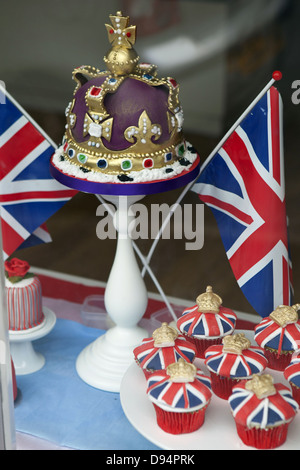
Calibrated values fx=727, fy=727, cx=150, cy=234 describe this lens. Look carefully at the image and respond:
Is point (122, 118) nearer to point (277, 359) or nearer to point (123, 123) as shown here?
point (123, 123)

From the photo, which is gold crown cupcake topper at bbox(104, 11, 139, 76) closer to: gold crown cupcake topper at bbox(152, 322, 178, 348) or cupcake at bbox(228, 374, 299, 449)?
gold crown cupcake topper at bbox(152, 322, 178, 348)

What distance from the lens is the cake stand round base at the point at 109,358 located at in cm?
191

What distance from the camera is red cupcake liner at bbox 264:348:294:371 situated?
68.2 inches

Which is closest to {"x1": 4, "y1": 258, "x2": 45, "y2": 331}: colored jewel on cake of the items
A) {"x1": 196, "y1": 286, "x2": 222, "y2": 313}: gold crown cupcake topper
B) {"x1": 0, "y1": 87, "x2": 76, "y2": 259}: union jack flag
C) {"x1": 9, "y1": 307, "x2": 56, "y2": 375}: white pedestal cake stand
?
{"x1": 9, "y1": 307, "x2": 56, "y2": 375}: white pedestal cake stand

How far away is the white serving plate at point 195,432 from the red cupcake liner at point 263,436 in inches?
0.6

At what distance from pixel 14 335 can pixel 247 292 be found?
0.64m

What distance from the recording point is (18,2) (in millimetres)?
3830

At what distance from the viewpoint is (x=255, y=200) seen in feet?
6.28

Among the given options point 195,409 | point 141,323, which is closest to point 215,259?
point 141,323

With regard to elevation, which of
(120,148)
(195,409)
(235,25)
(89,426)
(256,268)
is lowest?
(89,426)

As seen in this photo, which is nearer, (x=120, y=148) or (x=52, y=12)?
(x=120, y=148)

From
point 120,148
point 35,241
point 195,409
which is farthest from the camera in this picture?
point 35,241

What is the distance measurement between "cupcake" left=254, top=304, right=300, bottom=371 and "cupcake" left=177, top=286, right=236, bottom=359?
8 cm
